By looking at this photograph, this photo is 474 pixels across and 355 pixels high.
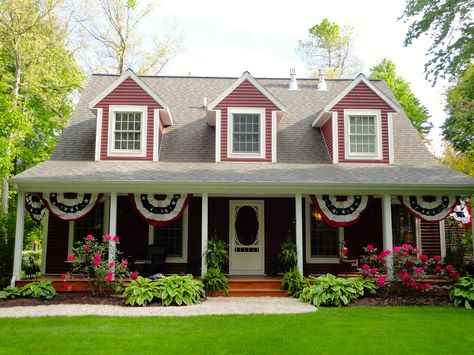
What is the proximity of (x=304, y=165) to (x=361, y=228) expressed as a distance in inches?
109

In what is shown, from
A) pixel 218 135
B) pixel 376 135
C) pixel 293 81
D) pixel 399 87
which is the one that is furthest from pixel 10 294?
pixel 399 87

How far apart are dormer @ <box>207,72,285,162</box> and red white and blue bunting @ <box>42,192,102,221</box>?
4234 millimetres

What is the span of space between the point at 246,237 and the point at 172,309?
4779mm

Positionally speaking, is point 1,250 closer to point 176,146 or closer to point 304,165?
point 176,146

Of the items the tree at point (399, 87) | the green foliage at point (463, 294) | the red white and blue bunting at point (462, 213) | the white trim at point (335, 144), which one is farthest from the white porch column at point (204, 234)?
the tree at point (399, 87)

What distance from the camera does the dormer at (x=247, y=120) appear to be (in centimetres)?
1383

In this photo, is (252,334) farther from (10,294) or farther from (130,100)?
(130,100)

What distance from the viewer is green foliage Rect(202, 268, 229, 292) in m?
11.4

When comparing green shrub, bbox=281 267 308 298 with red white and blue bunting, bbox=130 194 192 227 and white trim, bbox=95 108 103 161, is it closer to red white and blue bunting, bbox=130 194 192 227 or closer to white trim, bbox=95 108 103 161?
red white and blue bunting, bbox=130 194 192 227

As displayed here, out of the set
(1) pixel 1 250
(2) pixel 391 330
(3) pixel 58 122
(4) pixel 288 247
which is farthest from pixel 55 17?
(2) pixel 391 330

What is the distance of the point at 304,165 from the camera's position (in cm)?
1356

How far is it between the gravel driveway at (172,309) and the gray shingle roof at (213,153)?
3130mm

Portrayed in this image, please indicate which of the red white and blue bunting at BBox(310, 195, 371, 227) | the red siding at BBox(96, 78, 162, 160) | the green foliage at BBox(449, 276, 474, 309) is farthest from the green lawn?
the red siding at BBox(96, 78, 162, 160)

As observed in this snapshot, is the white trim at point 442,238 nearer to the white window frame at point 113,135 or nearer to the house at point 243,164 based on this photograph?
the house at point 243,164
